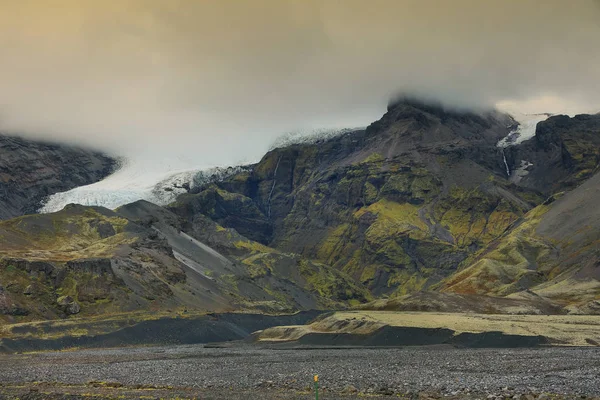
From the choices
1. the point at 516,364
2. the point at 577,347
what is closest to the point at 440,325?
the point at 577,347

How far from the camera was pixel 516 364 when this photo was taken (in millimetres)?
73438

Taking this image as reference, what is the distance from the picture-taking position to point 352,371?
72.9 m

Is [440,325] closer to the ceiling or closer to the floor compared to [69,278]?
closer to the floor

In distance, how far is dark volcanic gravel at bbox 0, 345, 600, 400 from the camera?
5569cm

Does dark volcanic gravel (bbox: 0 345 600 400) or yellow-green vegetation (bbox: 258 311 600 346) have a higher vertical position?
yellow-green vegetation (bbox: 258 311 600 346)

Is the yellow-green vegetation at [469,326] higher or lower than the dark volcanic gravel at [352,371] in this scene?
higher

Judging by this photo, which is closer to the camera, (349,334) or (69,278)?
(349,334)

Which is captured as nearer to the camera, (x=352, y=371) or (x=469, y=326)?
(x=352, y=371)

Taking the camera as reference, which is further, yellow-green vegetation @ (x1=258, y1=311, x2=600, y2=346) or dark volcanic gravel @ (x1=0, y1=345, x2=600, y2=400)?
yellow-green vegetation @ (x1=258, y1=311, x2=600, y2=346)

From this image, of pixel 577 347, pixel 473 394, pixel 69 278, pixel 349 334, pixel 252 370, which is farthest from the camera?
pixel 69 278

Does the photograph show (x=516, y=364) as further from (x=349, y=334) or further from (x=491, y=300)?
(x=491, y=300)

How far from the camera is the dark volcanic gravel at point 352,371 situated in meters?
55.7

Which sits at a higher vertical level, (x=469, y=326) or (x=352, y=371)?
(x=469, y=326)

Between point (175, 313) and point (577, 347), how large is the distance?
348 ft
